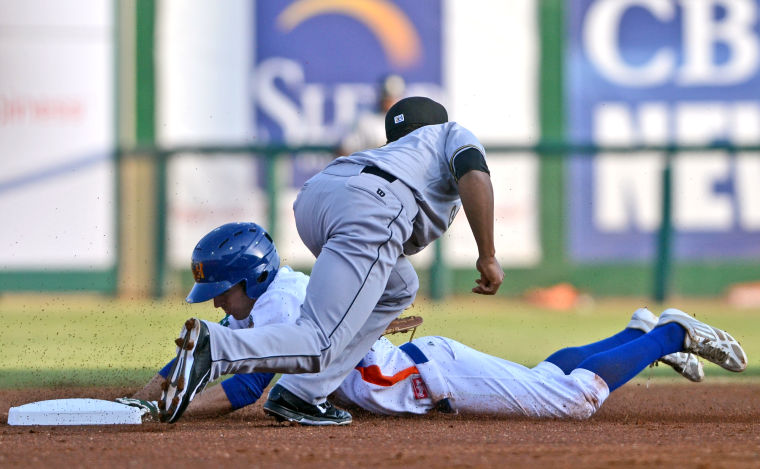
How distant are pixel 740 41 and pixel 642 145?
6.49ft

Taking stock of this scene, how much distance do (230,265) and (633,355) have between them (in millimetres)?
1490

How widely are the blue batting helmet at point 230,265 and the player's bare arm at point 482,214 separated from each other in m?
0.86

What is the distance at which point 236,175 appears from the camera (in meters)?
9.78

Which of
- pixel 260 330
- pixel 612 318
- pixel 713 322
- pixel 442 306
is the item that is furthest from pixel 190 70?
pixel 260 330

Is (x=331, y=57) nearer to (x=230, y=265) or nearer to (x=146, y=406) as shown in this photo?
(x=230, y=265)

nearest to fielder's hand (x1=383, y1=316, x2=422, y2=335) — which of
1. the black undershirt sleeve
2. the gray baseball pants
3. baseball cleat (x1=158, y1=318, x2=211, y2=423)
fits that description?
the gray baseball pants

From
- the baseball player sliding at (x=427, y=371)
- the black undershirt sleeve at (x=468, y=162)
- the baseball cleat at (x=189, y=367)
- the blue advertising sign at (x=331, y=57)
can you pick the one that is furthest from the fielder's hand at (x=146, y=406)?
the blue advertising sign at (x=331, y=57)

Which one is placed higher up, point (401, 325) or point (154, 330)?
point (401, 325)

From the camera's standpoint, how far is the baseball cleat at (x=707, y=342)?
13.9ft

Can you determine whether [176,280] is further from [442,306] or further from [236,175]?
[442,306]

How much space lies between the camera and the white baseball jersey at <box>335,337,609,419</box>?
4.11 m

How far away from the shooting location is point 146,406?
4.08 meters

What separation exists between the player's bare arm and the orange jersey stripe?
0.59 meters

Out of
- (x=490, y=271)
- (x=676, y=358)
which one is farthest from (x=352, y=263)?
(x=676, y=358)
